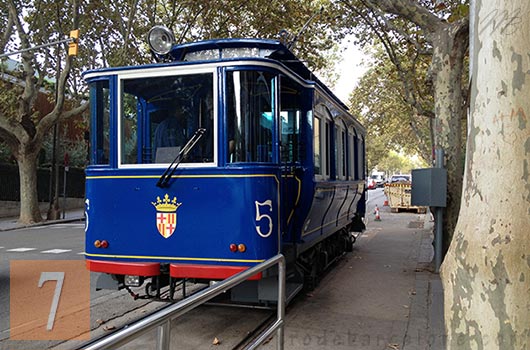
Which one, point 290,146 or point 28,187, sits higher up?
point 290,146

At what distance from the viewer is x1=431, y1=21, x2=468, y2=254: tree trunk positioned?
9023mm

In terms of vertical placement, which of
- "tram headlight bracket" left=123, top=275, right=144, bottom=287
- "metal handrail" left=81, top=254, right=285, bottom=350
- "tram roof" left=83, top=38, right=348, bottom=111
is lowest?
"tram headlight bracket" left=123, top=275, right=144, bottom=287

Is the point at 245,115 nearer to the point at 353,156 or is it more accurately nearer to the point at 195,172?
the point at 195,172

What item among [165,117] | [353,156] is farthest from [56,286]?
[353,156]

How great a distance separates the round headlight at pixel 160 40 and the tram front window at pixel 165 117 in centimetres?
86

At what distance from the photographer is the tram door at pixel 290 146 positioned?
5.91 meters

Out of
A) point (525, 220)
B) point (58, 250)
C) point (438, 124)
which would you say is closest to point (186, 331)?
point (525, 220)

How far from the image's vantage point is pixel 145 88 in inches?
230

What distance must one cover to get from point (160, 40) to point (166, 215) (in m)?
2.39

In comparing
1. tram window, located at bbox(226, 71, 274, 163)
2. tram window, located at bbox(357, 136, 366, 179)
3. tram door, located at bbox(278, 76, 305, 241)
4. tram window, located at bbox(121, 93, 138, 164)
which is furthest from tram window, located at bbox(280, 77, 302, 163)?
tram window, located at bbox(357, 136, 366, 179)

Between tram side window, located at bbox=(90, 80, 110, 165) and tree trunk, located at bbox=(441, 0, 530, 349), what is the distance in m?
4.31

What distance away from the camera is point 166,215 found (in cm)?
554

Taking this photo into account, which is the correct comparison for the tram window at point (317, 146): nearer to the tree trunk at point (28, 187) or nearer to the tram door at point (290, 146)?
the tram door at point (290, 146)

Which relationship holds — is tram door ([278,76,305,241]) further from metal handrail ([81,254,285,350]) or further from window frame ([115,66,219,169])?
metal handrail ([81,254,285,350])
